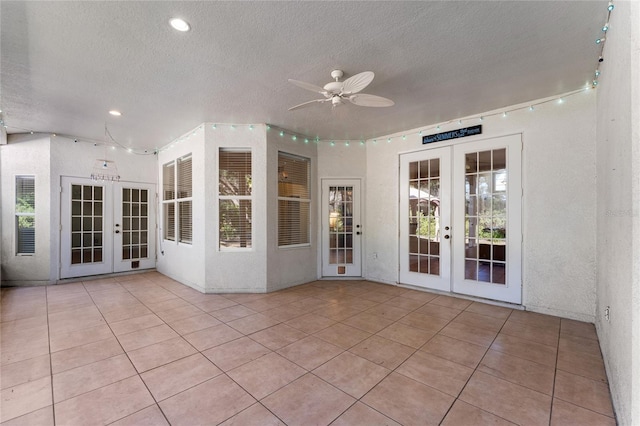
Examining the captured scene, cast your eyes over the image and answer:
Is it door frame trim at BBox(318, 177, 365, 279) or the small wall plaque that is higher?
the small wall plaque

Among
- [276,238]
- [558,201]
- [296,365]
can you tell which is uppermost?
[558,201]

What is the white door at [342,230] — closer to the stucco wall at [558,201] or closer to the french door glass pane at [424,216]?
the french door glass pane at [424,216]

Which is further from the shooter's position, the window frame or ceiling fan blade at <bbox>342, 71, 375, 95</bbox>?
the window frame

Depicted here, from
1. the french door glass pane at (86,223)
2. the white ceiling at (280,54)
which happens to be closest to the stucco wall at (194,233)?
the white ceiling at (280,54)

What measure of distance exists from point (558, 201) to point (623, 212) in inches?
81.3

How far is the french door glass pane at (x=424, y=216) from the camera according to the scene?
4.67 metres

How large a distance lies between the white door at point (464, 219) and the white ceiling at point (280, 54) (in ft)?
2.58

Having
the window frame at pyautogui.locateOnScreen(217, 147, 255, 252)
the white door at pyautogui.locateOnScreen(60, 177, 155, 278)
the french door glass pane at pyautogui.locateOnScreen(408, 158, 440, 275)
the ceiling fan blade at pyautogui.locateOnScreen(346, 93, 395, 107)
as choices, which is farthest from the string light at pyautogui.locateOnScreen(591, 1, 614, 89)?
the white door at pyautogui.locateOnScreen(60, 177, 155, 278)

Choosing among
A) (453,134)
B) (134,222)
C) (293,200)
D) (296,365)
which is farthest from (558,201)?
(134,222)

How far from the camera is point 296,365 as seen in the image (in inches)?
97.4

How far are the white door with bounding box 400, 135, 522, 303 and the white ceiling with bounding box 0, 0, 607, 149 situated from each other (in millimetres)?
787

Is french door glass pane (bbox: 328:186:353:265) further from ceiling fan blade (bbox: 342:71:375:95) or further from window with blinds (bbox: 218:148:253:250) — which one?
ceiling fan blade (bbox: 342:71:375:95)

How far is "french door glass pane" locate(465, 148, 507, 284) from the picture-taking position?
4.01m

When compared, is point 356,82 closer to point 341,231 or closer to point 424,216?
point 424,216
